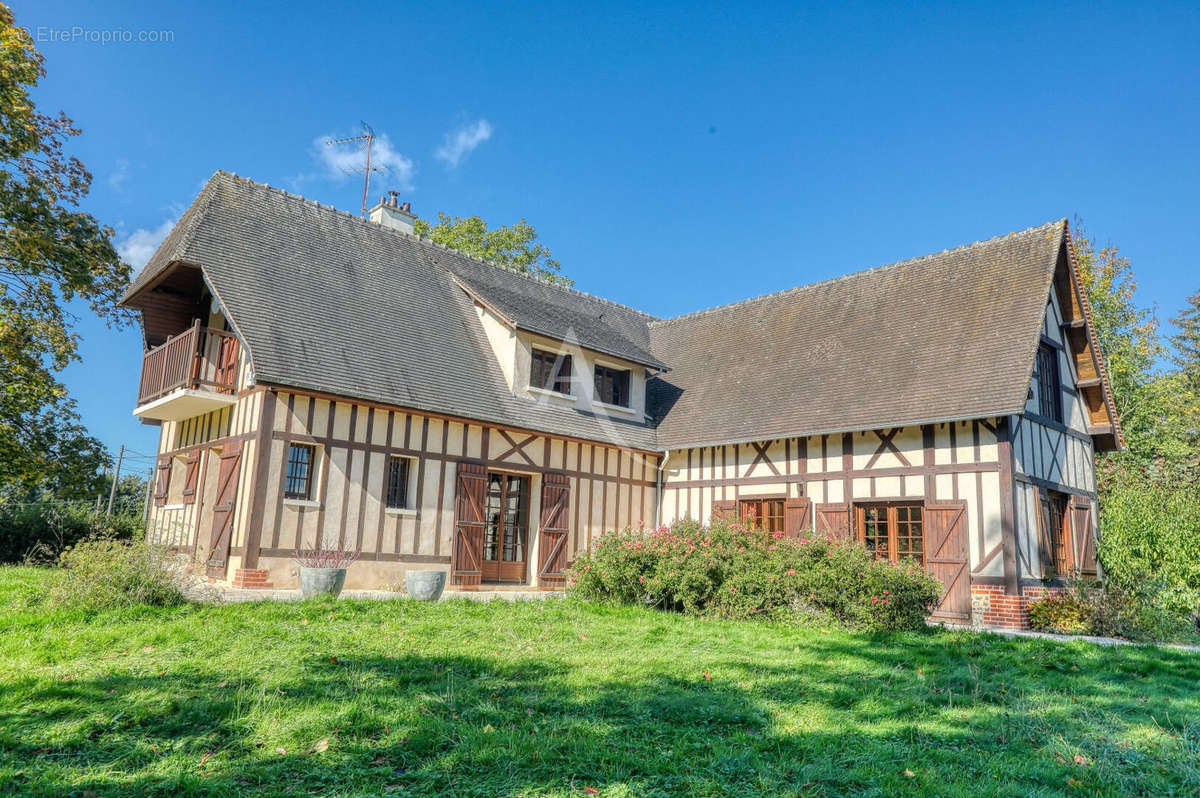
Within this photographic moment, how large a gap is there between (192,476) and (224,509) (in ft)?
7.83

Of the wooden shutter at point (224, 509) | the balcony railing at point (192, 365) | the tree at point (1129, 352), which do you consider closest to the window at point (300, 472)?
the wooden shutter at point (224, 509)

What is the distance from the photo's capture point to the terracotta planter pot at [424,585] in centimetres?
920

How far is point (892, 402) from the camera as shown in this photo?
1221 centimetres

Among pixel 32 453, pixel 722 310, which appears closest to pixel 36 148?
pixel 32 453

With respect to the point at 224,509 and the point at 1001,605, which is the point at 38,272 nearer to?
the point at 224,509

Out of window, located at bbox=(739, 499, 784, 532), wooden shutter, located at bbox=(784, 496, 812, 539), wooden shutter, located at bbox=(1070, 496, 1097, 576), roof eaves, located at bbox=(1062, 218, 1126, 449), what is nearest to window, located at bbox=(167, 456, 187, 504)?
window, located at bbox=(739, 499, 784, 532)

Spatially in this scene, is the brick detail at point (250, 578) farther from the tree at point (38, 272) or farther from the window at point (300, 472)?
the tree at point (38, 272)

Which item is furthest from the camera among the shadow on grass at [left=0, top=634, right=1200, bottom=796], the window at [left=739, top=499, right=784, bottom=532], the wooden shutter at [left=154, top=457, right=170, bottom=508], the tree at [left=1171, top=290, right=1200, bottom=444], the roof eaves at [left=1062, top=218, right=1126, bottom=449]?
the tree at [left=1171, top=290, right=1200, bottom=444]

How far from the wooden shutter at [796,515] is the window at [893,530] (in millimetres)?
830

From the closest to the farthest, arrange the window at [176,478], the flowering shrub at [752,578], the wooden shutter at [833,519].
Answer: the flowering shrub at [752,578] < the wooden shutter at [833,519] < the window at [176,478]

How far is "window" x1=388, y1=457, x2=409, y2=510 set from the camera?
11828 millimetres

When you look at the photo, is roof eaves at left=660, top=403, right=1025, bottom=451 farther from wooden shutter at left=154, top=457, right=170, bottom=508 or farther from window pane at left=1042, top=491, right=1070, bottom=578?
wooden shutter at left=154, top=457, right=170, bottom=508

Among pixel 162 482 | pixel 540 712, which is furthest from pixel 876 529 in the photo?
pixel 162 482

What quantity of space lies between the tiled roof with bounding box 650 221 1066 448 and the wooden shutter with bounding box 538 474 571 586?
8.37 ft
